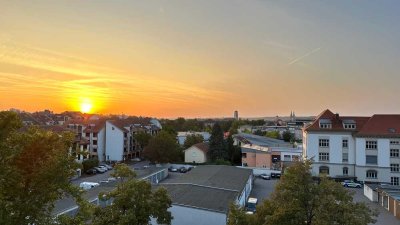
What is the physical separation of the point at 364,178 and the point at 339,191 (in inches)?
1253

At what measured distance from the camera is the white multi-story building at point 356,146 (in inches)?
1572

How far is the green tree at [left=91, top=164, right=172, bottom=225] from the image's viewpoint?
1238 cm

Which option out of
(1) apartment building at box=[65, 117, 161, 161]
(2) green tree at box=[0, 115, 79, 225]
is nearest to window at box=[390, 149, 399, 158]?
(1) apartment building at box=[65, 117, 161, 161]

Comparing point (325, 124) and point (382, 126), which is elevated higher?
point (325, 124)

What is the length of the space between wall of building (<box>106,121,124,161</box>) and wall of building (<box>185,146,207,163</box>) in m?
10.4

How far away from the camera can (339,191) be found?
1231 cm

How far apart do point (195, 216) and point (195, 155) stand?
110ft

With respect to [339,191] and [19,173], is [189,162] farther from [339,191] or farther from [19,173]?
[19,173]

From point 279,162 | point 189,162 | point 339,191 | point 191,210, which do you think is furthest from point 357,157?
point 339,191

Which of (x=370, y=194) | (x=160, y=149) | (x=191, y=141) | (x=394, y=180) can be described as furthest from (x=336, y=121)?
(x=191, y=141)

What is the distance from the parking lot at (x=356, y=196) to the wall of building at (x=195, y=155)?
12250 millimetres

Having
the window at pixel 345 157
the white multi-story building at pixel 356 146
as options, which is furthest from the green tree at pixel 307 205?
the window at pixel 345 157

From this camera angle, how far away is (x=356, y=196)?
34.1m

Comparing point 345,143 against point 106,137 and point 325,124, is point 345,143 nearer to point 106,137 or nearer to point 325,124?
point 325,124
